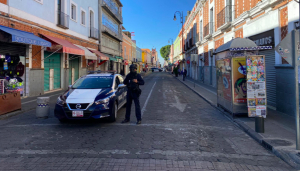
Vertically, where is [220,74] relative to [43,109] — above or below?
above

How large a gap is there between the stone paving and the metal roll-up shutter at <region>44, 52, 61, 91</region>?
8654 mm

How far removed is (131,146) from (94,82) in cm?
359

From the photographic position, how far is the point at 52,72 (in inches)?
637

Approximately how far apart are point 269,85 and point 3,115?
10.7m

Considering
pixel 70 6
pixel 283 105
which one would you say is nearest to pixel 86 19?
pixel 70 6

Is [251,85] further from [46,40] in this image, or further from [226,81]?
[46,40]

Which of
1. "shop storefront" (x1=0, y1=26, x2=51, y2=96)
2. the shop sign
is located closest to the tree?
"shop storefront" (x1=0, y1=26, x2=51, y2=96)

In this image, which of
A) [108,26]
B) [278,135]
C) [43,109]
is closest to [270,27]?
[278,135]

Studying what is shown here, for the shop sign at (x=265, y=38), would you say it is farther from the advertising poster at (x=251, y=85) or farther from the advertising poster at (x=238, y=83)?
the advertising poster at (x=251, y=85)

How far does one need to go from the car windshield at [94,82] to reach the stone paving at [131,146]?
4.13ft

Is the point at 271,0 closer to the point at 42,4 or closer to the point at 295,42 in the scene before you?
the point at 295,42

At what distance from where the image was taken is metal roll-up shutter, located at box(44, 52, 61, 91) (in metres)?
15.2

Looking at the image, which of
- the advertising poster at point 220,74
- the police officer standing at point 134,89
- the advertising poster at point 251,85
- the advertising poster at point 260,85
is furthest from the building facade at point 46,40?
the advertising poster at point 260,85

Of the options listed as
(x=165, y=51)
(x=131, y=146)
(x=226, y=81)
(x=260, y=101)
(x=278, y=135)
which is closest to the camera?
(x=131, y=146)
